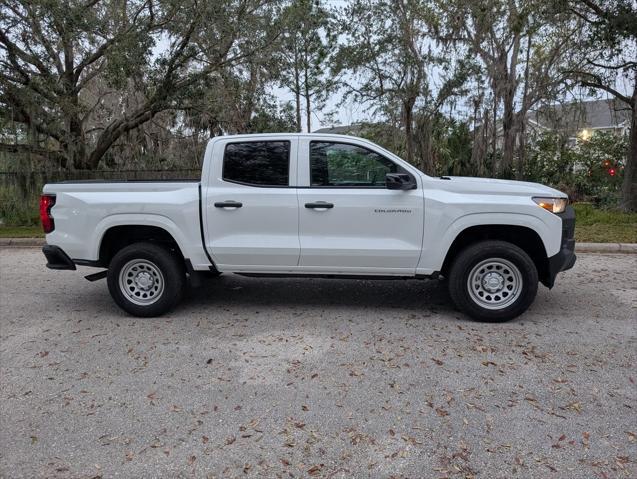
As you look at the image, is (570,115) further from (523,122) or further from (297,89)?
(297,89)

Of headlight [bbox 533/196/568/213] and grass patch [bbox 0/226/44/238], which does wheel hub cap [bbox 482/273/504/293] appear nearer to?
headlight [bbox 533/196/568/213]

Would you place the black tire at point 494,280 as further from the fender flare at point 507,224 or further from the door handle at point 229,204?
the door handle at point 229,204

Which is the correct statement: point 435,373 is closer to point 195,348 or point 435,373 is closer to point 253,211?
point 195,348

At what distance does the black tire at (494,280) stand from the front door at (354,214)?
1.71ft

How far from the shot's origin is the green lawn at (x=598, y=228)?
10344mm

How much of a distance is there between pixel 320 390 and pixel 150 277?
277cm

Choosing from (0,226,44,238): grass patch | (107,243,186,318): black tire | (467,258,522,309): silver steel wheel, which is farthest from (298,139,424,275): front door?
(0,226,44,238): grass patch

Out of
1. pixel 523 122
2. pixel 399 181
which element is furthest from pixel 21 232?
pixel 523 122

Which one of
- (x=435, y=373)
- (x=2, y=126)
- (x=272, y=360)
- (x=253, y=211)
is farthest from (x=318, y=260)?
(x=2, y=126)

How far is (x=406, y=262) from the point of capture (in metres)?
5.32

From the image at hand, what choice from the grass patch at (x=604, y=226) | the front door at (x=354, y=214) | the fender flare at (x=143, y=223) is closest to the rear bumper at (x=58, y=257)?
the fender flare at (x=143, y=223)

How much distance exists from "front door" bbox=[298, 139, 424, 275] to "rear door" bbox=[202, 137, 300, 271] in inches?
5.8

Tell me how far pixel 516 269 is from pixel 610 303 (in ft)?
6.09

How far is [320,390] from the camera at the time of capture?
12.6ft
